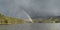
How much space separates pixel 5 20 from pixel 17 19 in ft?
0.97

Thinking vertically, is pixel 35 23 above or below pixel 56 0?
below

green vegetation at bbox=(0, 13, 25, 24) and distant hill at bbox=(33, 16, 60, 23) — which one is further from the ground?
green vegetation at bbox=(0, 13, 25, 24)

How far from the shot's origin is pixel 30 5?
182 inches

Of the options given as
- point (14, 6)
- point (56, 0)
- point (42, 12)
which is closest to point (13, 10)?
point (14, 6)

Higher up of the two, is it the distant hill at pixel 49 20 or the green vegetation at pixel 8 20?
the green vegetation at pixel 8 20

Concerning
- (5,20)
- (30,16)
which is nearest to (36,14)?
(30,16)

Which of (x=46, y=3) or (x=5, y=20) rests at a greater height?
(x=46, y=3)

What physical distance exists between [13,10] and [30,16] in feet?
1.49

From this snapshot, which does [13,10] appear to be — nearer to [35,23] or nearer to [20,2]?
[20,2]

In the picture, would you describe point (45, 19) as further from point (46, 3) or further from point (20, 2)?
point (20, 2)

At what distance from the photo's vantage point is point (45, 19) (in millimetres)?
4535

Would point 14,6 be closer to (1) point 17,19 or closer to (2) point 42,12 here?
(1) point 17,19

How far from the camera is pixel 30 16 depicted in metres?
4.56

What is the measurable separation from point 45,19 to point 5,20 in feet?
3.25
